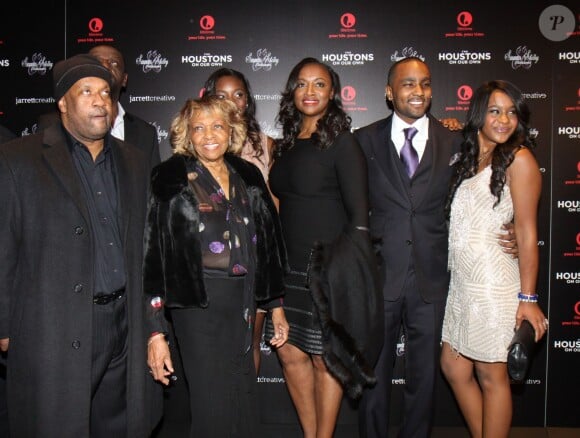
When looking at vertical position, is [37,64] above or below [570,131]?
above

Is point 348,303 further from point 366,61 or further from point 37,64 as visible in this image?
point 37,64

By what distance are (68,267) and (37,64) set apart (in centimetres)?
289

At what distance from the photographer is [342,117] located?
11.1ft

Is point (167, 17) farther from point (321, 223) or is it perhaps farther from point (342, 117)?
point (321, 223)

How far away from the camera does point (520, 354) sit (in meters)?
3.00

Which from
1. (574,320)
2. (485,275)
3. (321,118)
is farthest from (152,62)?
(574,320)

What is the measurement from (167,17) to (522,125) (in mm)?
2853

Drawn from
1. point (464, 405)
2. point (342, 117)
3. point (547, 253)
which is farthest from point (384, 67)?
point (464, 405)

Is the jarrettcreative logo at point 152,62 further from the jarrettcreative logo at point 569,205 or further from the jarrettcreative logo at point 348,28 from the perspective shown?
the jarrettcreative logo at point 569,205

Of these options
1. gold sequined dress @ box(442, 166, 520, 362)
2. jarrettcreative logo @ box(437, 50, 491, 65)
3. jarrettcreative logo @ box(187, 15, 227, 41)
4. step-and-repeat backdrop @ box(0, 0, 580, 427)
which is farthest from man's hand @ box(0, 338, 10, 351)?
jarrettcreative logo @ box(437, 50, 491, 65)

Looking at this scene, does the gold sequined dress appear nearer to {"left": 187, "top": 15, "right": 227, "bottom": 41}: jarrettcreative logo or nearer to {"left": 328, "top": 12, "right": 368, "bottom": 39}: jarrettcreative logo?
{"left": 328, "top": 12, "right": 368, "bottom": 39}: jarrettcreative logo

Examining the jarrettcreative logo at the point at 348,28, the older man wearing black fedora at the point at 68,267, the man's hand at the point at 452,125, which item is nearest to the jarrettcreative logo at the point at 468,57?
the jarrettcreative logo at the point at 348,28

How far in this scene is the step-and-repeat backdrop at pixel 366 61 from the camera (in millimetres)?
4531

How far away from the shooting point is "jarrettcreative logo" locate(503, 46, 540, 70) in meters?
4.54
